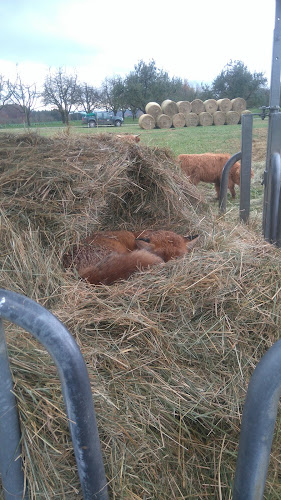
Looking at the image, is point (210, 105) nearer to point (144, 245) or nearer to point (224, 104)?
point (224, 104)

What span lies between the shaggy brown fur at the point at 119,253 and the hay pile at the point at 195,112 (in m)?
21.4

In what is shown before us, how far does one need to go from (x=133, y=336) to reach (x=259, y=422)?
48.9 inches

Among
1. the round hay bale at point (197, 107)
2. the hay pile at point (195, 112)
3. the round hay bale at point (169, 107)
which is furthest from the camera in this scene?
the round hay bale at point (197, 107)

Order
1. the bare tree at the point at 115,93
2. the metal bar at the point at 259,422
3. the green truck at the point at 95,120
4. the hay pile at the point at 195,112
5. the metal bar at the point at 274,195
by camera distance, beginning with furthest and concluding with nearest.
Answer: the hay pile at the point at 195,112 < the bare tree at the point at 115,93 < the green truck at the point at 95,120 < the metal bar at the point at 274,195 < the metal bar at the point at 259,422

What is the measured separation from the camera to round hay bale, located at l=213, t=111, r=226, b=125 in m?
25.7

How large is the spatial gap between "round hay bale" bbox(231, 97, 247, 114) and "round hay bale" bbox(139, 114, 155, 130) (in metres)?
7.48

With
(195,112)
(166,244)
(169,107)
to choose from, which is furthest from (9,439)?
(195,112)

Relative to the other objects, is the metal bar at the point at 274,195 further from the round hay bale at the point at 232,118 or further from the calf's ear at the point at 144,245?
the round hay bale at the point at 232,118

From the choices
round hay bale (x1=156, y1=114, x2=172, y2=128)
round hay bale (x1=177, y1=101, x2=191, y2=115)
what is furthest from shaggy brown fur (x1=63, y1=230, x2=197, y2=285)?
round hay bale (x1=177, y1=101, x2=191, y2=115)

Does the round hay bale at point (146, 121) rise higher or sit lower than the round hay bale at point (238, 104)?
lower

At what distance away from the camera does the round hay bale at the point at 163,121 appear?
78.3 feet

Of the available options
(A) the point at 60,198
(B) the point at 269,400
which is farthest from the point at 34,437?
(A) the point at 60,198

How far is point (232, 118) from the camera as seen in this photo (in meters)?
25.9

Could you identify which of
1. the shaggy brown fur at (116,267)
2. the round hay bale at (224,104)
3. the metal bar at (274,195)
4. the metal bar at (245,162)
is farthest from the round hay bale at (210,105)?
the shaggy brown fur at (116,267)
